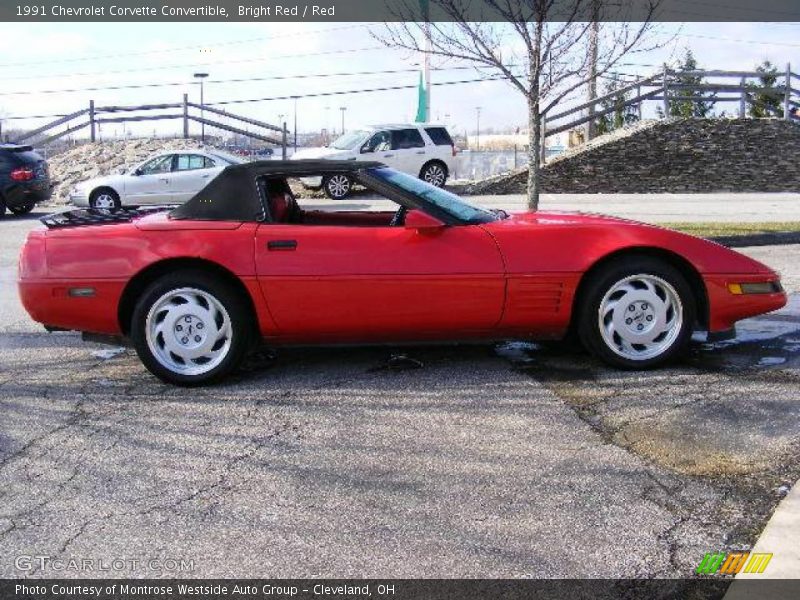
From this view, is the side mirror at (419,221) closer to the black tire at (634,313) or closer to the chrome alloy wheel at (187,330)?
the black tire at (634,313)

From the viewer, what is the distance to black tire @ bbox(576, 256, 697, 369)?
16.0 feet

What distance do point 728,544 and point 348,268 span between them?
99.9 inches

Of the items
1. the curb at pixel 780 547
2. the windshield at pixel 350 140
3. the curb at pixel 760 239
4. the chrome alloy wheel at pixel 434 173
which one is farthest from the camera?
the chrome alloy wheel at pixel 434 173

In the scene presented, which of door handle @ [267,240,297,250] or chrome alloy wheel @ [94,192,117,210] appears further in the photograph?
chrome alloy wheel @ [94,192,117,210]

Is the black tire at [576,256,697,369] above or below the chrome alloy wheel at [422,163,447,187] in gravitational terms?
below

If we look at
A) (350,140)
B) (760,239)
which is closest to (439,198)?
(760,239)

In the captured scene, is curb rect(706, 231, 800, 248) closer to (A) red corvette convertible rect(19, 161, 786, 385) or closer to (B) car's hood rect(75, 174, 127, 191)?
(A) red corvette convertible rect(19, 161, 786, 385)

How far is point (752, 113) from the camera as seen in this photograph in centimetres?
3091

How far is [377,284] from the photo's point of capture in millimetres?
4797

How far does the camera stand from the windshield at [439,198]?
5.09 metres

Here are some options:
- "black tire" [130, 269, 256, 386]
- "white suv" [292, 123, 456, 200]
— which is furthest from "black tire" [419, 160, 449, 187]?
"black tire" [130, 269, 256, 386]

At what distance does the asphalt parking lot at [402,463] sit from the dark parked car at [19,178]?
13.4 meters

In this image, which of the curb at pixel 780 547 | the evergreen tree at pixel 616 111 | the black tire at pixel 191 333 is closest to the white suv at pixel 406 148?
the evergreen tree at pixel 616 111

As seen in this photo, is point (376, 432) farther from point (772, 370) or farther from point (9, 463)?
point (772, 370)
